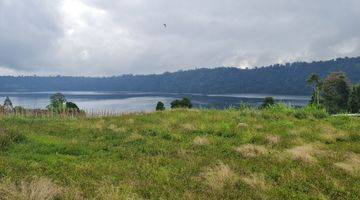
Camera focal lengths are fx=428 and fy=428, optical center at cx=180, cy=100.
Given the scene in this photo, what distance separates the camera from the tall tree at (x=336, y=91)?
9288cm

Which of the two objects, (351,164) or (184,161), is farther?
(184,161)

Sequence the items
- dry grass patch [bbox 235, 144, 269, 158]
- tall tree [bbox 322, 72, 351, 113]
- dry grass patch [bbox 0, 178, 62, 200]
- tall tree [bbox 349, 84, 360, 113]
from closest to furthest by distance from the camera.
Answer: dry grass patch [bbox 0, 178, 62, 200]
dry grass patch [bbox 235, 144, 269, 158]
tall tree [bbox 349, 84, 360, 113]
tall tree [bbox 322, 72, 351, 113]

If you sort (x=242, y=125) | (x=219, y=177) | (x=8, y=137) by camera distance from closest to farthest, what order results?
(x=219, y=177)
(x=8, y=137)
(x=242, y=125)

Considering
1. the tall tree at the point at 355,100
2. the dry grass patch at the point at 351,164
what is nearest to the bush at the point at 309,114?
the dry grass patch at the point at 351,164

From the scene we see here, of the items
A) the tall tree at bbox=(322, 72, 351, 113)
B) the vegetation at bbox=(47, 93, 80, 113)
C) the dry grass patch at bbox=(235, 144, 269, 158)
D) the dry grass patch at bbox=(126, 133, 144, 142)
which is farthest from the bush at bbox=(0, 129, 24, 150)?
the tall tree at bbox=(322, 72, 351, 113)

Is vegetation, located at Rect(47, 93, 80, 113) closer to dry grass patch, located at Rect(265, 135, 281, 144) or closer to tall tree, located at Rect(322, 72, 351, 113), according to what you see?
dry grass patch, located at Rect(265, 135, 281, 144)

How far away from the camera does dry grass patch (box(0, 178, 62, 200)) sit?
9.68 metres

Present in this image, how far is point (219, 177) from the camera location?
12578 mm

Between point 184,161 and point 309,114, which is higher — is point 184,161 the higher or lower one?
the lower one

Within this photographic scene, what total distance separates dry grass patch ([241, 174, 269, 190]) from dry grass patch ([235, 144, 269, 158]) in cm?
360

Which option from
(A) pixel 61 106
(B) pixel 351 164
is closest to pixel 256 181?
(B) pixel 351 164

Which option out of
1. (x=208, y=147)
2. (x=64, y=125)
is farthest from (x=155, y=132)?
(x=64, y=125)

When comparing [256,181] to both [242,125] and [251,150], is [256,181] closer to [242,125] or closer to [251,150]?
[251,150]

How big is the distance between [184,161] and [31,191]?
6418 millimetres
